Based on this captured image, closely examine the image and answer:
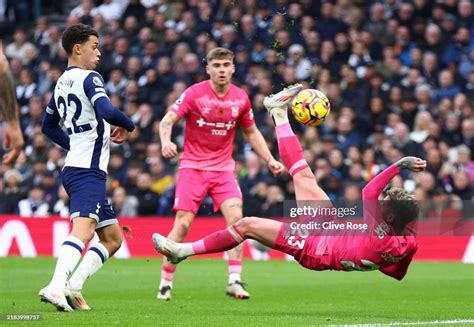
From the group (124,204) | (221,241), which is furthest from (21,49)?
(221,241)

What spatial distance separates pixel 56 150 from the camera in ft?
67.8

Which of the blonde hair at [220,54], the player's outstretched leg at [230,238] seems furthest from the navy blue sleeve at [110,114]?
the blonde hair at [220,54]

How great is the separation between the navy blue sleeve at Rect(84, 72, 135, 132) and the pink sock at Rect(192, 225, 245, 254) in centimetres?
121

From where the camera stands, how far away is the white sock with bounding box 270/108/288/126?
10.6m

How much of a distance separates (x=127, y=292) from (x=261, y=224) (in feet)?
10.8

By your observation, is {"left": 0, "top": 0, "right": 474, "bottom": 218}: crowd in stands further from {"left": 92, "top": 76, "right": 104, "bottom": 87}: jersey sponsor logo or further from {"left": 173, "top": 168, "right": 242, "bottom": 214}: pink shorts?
{"left": 92, "top": 76, "right": 104, "bottom": 87}: jersey sponsor logo

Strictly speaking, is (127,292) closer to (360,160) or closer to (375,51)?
(360,160)

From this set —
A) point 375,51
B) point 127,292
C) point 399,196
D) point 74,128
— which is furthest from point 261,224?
point 375,51

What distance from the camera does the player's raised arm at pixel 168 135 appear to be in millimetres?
11219

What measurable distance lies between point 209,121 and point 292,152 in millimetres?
2133

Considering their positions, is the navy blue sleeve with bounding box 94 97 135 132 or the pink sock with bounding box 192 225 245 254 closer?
the navy blue sleeve with bounding box 94 97 135 132

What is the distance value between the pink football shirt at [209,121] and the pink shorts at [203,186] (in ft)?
0.23

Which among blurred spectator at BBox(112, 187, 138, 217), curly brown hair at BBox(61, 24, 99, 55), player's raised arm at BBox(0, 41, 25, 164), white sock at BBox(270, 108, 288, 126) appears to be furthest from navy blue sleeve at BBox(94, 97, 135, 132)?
blurred spectator at BBox(112, 187, 138, 217)

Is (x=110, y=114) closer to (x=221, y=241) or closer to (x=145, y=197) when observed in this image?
(x=221, y=241)
